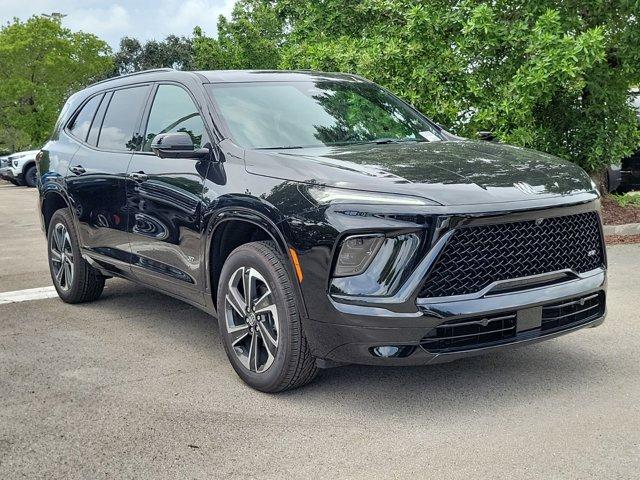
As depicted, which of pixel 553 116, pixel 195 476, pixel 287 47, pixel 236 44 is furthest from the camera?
pixel 236 44

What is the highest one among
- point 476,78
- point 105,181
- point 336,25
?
point 336,25

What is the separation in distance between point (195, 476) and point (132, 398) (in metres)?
1.14

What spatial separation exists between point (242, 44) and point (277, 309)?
25.3 meters

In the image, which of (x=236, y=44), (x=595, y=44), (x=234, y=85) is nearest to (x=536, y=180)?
(x=234, y=85)

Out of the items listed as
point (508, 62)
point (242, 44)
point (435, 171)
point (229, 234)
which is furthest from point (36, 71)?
point (435, 171)

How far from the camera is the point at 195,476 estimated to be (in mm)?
3432

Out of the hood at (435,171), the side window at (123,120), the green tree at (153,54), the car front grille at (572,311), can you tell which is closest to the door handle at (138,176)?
the side window at (123,120)

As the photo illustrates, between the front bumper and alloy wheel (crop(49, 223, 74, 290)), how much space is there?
3.45 metres

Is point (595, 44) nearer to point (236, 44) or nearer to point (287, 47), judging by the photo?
point (287, 47)

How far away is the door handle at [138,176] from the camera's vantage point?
5387mm

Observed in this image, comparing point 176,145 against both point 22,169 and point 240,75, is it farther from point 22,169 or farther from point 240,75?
point 22,169

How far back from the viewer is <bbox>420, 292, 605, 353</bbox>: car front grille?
12.7 ft

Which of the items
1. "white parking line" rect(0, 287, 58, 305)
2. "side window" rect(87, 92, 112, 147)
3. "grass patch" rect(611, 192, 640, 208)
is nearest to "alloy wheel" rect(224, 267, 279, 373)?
"side window" rect(87, 92, 112, 147)

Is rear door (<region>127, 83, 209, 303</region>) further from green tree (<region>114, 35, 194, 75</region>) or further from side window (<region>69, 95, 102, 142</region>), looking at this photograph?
green tree (<region>114, 35, 194, 75</region>)
